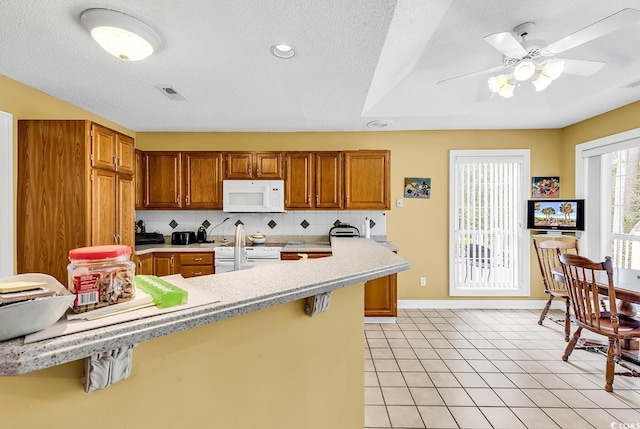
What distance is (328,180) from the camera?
384 cm

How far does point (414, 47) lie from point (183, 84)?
1950 mm

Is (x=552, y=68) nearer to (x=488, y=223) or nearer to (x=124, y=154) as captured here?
(x=488, y=223)

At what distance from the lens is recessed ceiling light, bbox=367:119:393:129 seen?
3645mm

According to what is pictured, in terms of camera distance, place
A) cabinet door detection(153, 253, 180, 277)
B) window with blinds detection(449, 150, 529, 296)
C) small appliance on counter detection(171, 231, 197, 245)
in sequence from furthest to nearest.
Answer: window with blinds detection(449, 150, 529, 296) → small appliance on counter detection(171, 231, 197, 245) → cabinet door detection(153, 253, 180, 277)

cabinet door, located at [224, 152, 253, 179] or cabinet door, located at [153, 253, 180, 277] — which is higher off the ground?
cabinet door, located at [224, 152, 253, 179]

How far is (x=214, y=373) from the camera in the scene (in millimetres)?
903

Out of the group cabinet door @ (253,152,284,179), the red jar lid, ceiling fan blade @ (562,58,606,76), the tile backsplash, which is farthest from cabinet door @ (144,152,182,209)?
ceiling fan blade @ (562,58,606,76)

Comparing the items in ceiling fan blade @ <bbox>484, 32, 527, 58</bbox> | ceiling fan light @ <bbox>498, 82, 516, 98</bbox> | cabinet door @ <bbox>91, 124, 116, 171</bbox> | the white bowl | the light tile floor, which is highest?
ceiling fan blade @ <bbox>484, 32, 527, 58</bbox>

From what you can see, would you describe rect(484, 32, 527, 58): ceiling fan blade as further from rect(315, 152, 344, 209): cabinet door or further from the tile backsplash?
the tile backsplash

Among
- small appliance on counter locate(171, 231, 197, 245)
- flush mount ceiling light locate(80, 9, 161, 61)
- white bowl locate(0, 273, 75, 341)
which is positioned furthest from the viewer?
small appliance on counter locate(171, 231, 197, 245)

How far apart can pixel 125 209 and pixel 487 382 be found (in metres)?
3.66

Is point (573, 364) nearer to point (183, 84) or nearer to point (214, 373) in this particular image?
point (214, 373)

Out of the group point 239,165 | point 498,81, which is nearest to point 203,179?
point 239,165

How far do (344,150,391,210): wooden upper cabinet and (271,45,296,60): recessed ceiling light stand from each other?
71.4 inches
